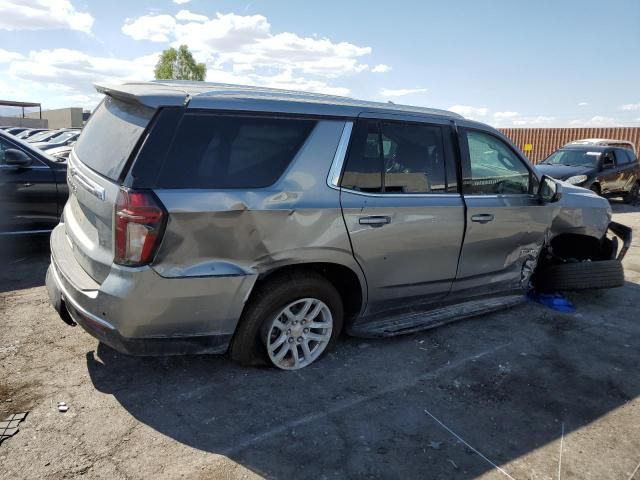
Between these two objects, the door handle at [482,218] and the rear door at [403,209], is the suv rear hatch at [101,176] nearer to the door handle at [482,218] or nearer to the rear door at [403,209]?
the rear door at [403,209]

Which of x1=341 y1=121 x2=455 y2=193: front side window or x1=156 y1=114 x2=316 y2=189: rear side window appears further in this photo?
x1=341 y1=121 x2=455 y2=193: front side window

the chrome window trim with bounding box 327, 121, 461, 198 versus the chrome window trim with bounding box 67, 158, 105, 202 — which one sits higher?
the chrome window trim with bounding box 327, 121, 461, 198

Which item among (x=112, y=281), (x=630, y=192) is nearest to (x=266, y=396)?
(x=112, y=281)

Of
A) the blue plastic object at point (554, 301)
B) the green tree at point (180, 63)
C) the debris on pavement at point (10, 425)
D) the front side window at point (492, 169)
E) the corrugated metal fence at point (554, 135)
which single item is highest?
the green tree at point (180, 63)

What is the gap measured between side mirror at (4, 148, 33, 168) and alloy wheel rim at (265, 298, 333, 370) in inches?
165

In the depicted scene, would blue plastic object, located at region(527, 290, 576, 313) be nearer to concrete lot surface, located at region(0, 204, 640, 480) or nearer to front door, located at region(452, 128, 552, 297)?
front door, located at region(452, 128, 552, 297)

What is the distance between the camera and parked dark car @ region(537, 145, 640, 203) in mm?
12141

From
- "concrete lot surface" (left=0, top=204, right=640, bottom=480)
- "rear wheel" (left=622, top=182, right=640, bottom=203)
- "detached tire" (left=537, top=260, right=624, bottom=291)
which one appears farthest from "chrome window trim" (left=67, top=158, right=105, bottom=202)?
"rear wheel" (left=622, top=182, right=640, bottom=203)

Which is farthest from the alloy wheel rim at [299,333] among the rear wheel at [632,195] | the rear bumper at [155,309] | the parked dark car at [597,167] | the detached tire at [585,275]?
the rear wheel at [632,195]

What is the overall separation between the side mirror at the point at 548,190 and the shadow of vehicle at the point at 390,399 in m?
1.25

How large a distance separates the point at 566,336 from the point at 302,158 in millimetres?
2921

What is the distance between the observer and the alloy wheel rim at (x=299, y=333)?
3.39 m

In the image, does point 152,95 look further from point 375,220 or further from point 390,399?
point 390,399

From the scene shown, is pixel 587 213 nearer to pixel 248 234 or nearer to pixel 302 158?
pixel 302 158
